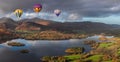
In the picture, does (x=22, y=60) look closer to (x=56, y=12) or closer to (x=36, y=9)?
(x=36, y=9)

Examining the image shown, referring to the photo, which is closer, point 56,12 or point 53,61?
point 53,61

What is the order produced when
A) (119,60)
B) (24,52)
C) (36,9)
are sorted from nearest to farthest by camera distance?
(119,60), (36,9), (24,52)

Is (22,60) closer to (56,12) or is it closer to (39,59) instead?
(39,59)

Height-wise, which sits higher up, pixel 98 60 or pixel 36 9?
pixel 36 9

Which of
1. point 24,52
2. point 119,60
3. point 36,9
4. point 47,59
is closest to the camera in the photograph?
point 119,60

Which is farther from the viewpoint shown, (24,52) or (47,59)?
(24,52)

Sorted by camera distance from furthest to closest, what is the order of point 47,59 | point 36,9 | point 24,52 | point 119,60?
point 24,52 < point 36,9 < point 47,59 < point 119,60

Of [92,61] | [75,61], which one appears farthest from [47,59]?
[92,61]

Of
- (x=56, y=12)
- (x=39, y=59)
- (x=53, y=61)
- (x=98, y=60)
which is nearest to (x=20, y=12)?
(x=56, y=12)

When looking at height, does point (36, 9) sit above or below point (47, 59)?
above
